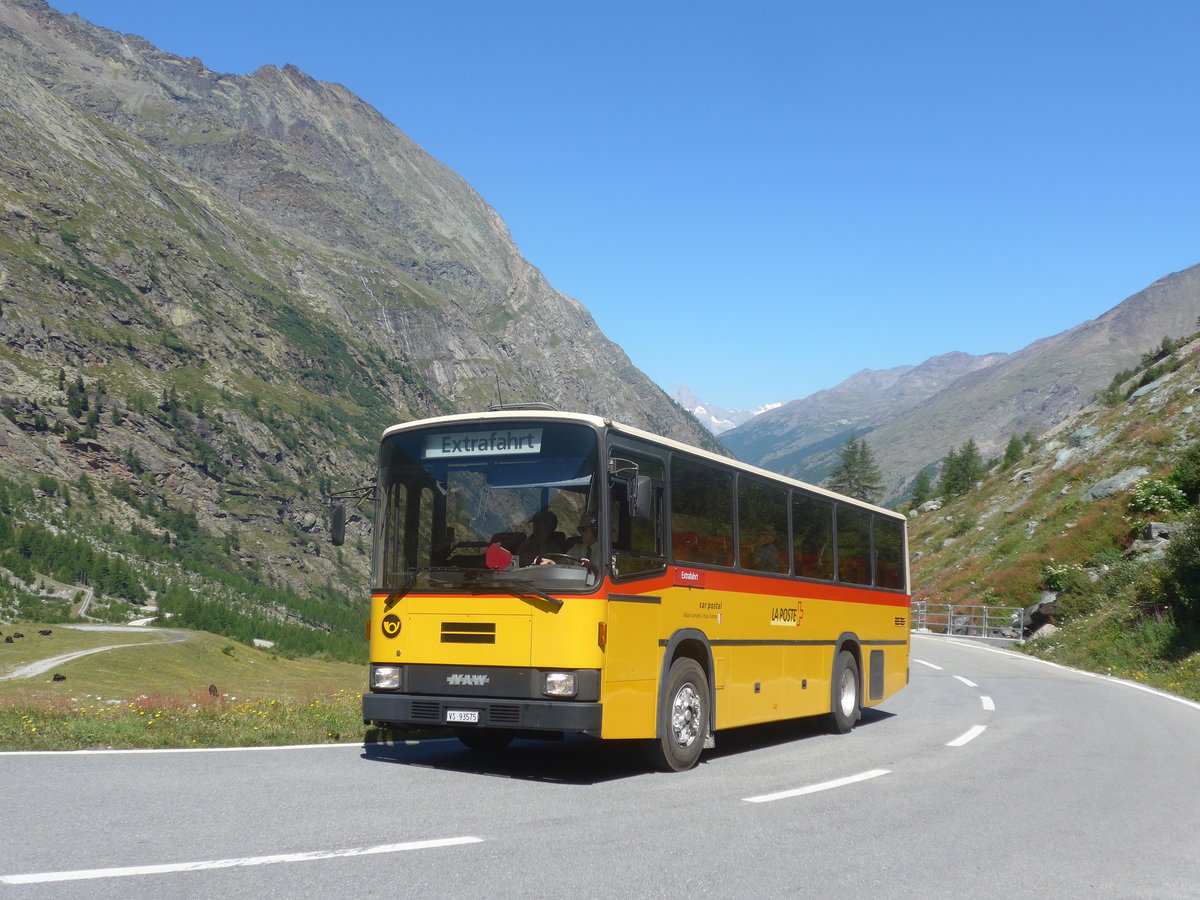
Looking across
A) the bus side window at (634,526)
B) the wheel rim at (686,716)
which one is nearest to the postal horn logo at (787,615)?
the wheel rim at (686,716)

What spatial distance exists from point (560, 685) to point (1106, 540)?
30972 mm

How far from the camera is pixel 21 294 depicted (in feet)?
610

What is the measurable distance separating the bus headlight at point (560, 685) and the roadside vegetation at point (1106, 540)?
52.2ft

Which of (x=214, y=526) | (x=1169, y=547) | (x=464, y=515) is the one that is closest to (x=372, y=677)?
(x=464, y=515)

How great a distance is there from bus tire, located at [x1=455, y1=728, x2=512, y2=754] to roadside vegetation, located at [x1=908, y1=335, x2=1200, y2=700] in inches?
593

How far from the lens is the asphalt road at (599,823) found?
232 inches

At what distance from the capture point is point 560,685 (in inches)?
369

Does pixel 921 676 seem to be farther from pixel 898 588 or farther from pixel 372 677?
pixel 372 677

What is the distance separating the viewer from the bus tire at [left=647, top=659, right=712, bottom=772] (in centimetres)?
1030

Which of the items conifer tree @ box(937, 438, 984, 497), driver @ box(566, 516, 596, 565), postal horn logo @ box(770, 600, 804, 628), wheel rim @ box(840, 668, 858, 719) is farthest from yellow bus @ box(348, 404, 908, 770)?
conifer tree @ box(937, 438, 984, 497)

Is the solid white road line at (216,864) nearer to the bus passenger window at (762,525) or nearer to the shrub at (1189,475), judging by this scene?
the bus passenger window at (762,525)

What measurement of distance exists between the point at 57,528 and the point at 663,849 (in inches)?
6649

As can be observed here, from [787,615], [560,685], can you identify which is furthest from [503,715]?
[787,615]

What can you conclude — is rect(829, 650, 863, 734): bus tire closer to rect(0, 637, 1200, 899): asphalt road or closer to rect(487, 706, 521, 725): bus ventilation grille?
rect(0, 637, 1200, 899): asphalt road
